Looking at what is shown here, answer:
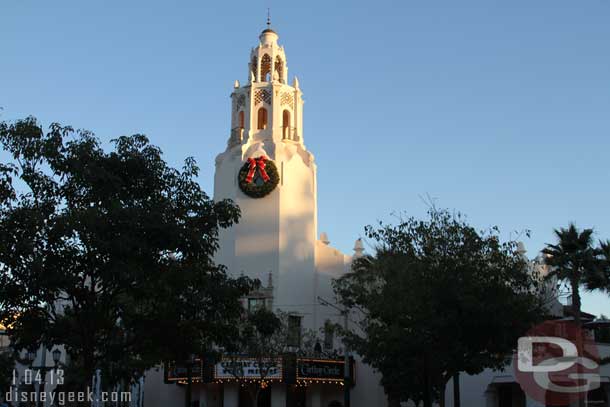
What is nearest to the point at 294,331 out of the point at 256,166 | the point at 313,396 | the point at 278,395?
the point at 278,395

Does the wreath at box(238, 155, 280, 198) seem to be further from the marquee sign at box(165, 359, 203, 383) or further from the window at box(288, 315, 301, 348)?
the marquee sign at box(165, 359, 203, 383)

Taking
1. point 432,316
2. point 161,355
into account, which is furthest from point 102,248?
point 432,316

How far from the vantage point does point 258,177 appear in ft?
169

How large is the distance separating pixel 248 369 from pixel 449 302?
61.4 feet

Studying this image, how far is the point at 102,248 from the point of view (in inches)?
732

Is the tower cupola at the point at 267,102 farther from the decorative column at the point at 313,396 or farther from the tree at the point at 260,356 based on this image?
the decorative column at the point at 313,396

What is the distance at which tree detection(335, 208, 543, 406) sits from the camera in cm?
2952

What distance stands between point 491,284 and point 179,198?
46.4 ft

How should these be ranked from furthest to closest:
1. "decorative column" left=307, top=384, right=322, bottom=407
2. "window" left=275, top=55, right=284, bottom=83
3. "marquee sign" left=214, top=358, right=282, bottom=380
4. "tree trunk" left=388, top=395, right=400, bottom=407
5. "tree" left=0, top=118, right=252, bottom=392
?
1. "window" left=275, top=55, right=284, bottom=83
2. "decorative column" left=307, top=384, right=322, bottom=407
3. "marquee sign" left=214, top=358, right=282, bottom=380
4. "tree trunk" left=388, top=395, right=400, bottom=407
5. "tree" left=0, top=118, right=252, bottom=392

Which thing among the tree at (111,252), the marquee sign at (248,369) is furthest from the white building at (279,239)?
the tree at (111,252)

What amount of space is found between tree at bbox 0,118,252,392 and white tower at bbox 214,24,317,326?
28.8 metres

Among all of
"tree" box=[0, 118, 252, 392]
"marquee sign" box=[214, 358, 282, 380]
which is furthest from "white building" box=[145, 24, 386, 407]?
"tree" box=[0, 118, 252, 392]

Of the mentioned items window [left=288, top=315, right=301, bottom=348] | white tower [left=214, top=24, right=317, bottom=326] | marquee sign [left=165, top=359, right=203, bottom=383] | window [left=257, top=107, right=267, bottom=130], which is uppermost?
window [left=257, top=107, right=267, bottom=130]

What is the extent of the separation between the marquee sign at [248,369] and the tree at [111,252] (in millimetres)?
22695
